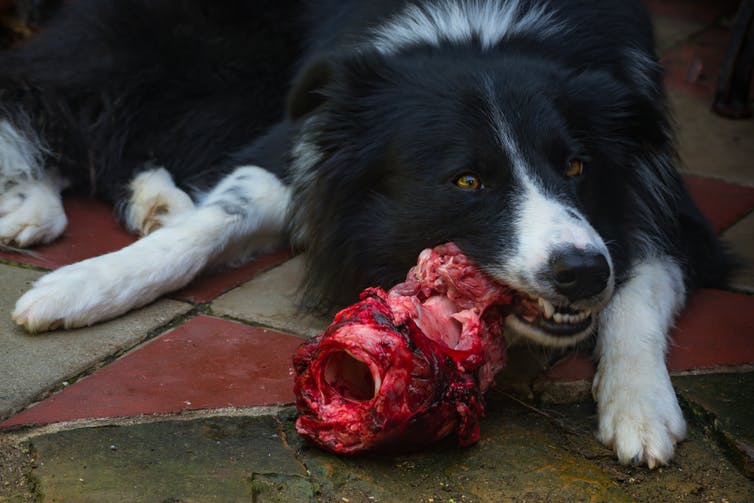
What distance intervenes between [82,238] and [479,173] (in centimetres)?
150

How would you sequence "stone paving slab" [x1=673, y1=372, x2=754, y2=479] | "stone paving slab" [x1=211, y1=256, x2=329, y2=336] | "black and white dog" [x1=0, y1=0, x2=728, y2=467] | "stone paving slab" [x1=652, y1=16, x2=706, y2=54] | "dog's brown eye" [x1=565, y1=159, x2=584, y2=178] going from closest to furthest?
"stone paving slab" [x1=673, y1=372, x2=754, y2=479] → "black and white dog" [x1=0, y1=0, x2=728, y2=467] → "dog's brown eye" [x1=565, y1=159, x2=584, y2=178] → "stone paving slab" [x1=211, y1=256, x2=329, y2=336] → "stone paving slab" [x1=652, y1=16, x2=706, y2=54]

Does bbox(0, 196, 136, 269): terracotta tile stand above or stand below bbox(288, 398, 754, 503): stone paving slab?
below

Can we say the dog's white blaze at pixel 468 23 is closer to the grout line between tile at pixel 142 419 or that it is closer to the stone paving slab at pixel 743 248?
the stone paving slab at pixel 743 248

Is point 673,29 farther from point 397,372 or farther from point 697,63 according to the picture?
point 397,372

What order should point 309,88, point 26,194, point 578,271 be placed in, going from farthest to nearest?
1. point 26,194
2. point 309,88
3. point 578,271

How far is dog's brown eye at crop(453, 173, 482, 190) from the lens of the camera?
2389 mm

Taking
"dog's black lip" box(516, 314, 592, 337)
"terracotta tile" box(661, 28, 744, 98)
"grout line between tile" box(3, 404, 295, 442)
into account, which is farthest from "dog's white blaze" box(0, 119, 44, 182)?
"terracotta tile" box(661, 28, 744, 98)

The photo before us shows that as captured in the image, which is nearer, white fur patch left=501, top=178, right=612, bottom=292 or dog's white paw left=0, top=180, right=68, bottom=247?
white fur patch left=501, top=178, right=612, bottom=292

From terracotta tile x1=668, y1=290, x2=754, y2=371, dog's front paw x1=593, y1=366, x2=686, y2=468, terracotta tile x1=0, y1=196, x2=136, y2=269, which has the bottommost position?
terracotta tile x1=0, y1=196, x2=136, y2=269

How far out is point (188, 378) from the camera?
236 cm

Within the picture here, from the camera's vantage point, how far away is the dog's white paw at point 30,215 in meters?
3.09

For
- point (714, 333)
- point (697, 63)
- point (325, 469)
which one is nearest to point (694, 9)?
point (697, 63)

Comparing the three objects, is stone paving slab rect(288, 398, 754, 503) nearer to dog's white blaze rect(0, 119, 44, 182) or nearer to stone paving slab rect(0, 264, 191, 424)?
stone paving slab rect(0, 264, 191, 424)

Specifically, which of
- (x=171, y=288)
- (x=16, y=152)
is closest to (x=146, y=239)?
(x=171, y=288)
